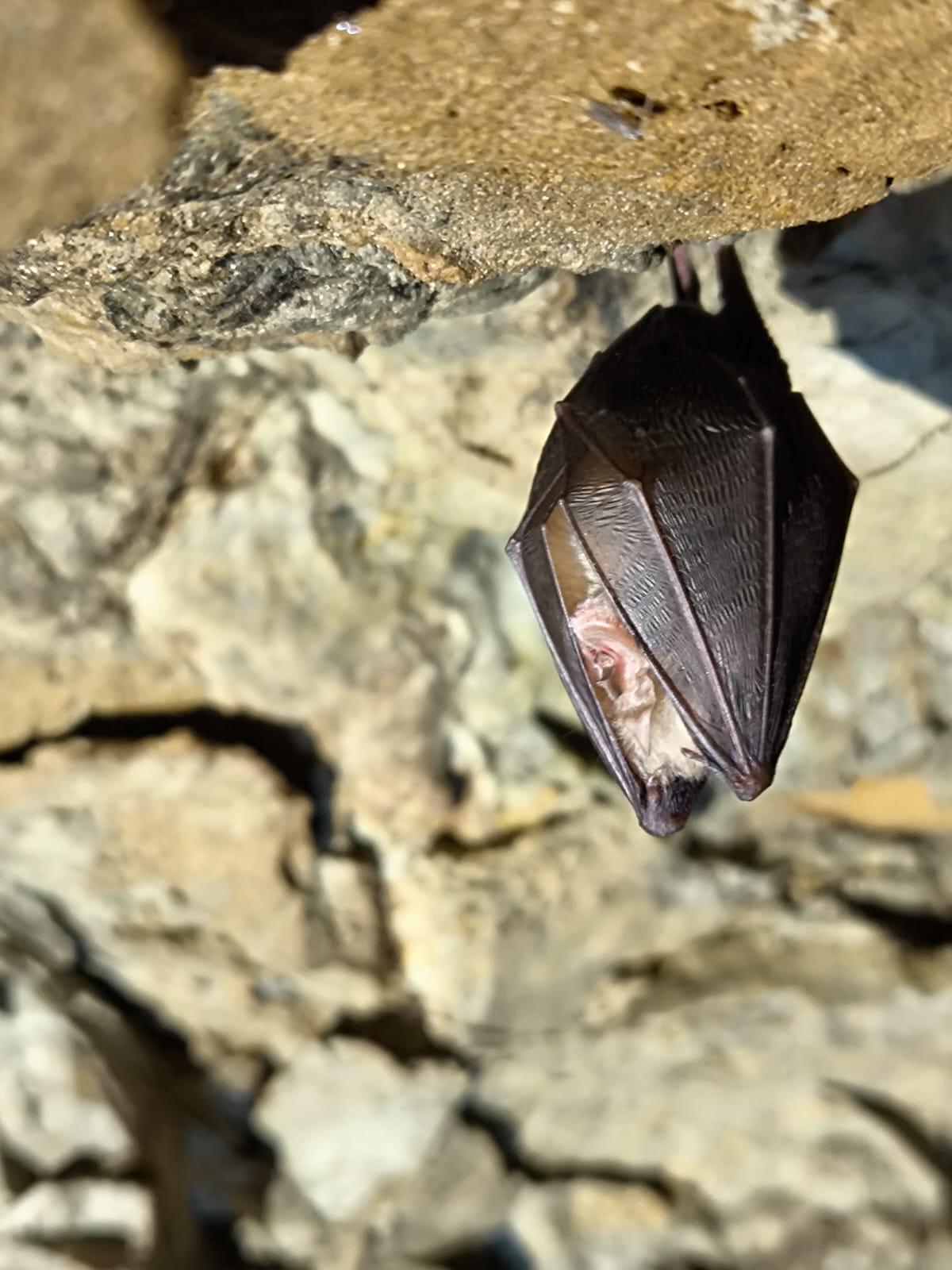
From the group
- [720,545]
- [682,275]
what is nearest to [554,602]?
[720,545]

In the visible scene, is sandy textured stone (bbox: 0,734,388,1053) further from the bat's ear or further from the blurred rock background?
the bat's ear

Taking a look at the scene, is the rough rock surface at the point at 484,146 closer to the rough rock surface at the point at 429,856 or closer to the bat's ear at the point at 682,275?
the bat's ear at the point at 682,275

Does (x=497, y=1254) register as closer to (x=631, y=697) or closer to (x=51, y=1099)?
(x=51, y=1099)

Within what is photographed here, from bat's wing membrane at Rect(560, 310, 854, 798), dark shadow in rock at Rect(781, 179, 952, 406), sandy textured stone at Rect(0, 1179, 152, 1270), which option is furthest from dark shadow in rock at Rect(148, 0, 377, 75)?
sandy textured stone at Rect(0, 1179, 152, 1270)

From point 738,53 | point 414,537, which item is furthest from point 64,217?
point 414,537

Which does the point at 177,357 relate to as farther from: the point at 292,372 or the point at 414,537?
the point at 414,537

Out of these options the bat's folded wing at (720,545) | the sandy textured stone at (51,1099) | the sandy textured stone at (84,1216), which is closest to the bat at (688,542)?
the bat's folded wing at (720,545)

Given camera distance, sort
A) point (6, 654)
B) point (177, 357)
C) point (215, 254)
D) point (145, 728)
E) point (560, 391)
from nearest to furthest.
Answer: point (215, 254) < point (177, 357) < point (560, 391) < point (6, 654) < point (145, 728)
